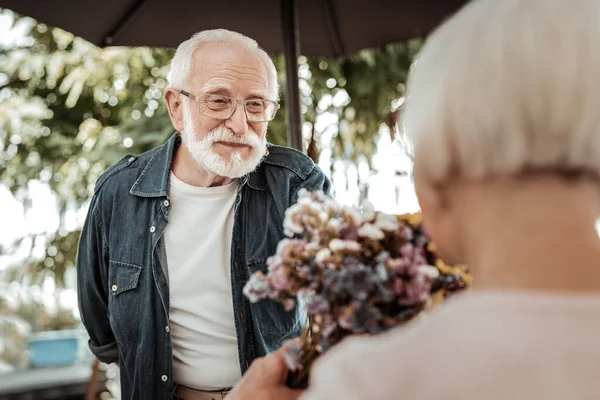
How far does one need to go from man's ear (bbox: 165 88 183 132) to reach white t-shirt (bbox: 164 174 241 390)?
0.32 m

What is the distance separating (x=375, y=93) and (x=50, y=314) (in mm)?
4129

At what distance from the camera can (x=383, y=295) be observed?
45.0 inches

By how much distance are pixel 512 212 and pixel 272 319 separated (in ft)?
4.13

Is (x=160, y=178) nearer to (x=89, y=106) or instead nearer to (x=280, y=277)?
(x=280, y=277)

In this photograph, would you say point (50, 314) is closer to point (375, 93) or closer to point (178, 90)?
point (375, 93)

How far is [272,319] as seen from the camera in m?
1.98

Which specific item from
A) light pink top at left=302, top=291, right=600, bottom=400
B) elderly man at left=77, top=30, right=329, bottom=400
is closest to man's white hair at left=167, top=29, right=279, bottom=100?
elderly man at left=77, top=30, right=329, bottom=400

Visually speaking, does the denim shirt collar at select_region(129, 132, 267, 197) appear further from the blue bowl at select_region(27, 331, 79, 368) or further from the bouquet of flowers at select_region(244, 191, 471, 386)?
the blue bowl at select_region(27, 331, 79, 368)

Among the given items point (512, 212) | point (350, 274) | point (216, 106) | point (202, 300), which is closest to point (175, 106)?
point (216, 106)

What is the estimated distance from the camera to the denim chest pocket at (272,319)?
196 centimetres

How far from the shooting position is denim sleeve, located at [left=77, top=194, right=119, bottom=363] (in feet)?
7.17

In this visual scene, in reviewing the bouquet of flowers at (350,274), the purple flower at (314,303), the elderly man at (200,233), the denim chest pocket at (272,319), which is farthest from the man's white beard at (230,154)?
the purple flower at (314,303)

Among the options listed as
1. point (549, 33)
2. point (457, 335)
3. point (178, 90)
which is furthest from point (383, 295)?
point (178, 90)

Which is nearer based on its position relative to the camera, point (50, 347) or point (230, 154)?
point (230, 154)
